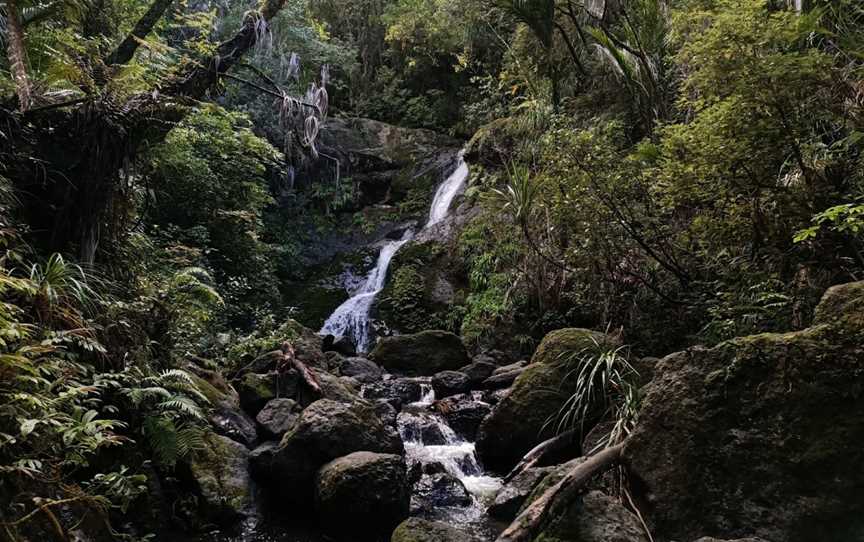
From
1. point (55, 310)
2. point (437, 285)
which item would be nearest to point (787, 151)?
point (55, 310)

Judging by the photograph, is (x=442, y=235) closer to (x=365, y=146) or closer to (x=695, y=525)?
(x=365, y=146)

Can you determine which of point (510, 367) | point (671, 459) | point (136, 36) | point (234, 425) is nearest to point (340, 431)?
point (234, 425)

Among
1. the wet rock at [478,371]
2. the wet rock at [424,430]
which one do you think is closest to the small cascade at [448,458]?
the wet rock at [424,430]

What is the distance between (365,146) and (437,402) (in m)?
12.4

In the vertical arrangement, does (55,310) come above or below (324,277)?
below

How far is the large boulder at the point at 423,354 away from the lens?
9.62m

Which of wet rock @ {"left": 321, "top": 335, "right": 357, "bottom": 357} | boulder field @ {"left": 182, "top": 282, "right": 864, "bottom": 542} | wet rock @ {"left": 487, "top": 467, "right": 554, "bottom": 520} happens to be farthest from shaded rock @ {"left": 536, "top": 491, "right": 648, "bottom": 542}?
wet rock @ {"left": 321, "top": 335, "right": 357, "bottom": 357}

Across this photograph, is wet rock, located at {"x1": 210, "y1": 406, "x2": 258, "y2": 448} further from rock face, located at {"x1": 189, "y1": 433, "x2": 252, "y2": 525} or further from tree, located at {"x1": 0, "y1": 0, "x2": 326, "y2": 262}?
tree, located at {"x1": 0, "y1": 0, "x2": 326, "y2": 262}

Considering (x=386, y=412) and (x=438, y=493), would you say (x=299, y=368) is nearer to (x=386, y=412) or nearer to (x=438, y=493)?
(x=386, y=412)

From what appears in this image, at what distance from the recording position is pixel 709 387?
11.9ft

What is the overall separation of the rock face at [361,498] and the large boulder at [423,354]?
16.1ft

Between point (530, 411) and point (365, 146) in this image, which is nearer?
point (530, 411)

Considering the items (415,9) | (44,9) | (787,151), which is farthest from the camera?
(415,9)

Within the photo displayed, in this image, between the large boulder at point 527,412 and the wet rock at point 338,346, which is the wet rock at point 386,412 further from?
the wet rock at point 338,346
